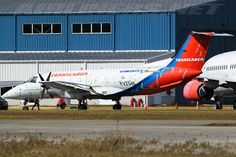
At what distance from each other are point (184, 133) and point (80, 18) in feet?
226

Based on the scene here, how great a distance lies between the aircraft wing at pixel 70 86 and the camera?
258ft

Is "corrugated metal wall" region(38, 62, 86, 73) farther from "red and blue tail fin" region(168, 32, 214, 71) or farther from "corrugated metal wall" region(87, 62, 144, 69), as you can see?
"red and blue tail fin" region(168, 32, 214, 71)

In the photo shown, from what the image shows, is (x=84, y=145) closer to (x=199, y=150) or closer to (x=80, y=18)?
(x=199, y=150)

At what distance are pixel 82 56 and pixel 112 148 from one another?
73843 mm

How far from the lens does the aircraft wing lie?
78.5m

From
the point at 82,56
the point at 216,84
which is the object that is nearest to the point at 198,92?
the point at 216,84

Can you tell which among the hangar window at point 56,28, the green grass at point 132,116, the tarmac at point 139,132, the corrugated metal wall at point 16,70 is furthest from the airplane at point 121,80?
the tarmac at point 139,132

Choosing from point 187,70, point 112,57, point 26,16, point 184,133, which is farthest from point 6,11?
point 184,133

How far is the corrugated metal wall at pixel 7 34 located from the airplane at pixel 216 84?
35.3m

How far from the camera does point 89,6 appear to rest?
103 meters

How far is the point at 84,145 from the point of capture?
26.5 m

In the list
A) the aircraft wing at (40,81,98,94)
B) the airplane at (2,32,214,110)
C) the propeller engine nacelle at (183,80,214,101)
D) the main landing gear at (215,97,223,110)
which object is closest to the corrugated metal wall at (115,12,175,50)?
the airplane at (2,32,214,110)

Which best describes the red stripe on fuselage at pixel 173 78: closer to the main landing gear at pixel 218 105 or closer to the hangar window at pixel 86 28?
the main landing gear at pixel 218 105

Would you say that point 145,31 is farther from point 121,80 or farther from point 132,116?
point 132,116
